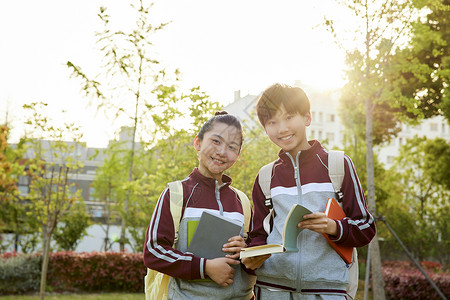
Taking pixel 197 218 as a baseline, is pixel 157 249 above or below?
below

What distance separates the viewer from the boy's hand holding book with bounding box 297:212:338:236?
5.99 ft

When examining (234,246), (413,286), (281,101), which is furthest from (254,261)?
(413,286)

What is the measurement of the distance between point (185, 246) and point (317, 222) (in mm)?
667

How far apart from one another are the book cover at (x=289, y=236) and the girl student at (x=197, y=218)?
0.28m

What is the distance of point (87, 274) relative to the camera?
31.6 feet

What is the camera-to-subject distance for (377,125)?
11164 mm

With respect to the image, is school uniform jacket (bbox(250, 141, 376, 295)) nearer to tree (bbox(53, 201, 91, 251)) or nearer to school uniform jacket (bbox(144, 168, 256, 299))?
school uniform jacket (bbox(144, 168, 256, 299))

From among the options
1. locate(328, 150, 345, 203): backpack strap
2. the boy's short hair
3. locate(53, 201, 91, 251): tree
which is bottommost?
locate(53, 201, 91, 251): tree

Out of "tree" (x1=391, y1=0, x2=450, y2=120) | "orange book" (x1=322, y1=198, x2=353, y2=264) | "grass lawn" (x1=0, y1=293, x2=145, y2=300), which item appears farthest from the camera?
"grass lawn" (x1=0, y1=293, x2=145, y2=300)

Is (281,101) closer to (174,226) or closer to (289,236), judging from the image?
(289,236)

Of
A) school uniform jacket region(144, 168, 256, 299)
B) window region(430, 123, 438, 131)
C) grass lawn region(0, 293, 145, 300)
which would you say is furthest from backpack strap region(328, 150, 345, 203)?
window region(430, 123, 438, 131)

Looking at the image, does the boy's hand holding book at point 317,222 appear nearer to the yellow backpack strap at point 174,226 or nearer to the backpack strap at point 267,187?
the backpack strap at point 267,187

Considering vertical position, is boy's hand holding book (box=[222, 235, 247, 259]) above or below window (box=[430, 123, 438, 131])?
below

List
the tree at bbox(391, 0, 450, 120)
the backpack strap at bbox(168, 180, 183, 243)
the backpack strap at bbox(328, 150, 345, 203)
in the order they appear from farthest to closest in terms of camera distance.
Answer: the tree at bbox(391, 0, 450, 120), the backpack strap at bbox(168, 180, 183, 243), the backpack strap at bbox(328, 150, 345, 203)
